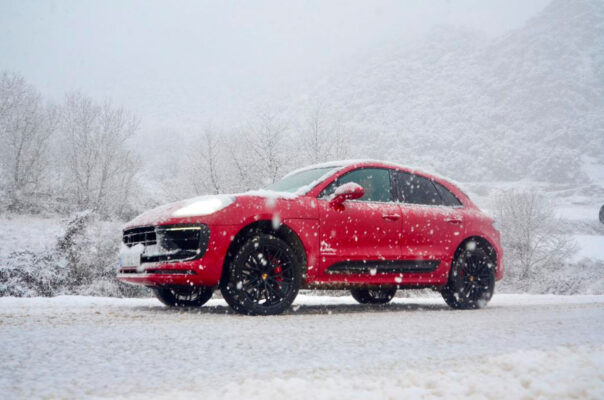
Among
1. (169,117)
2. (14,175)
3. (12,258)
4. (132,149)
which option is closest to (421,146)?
(169,117)

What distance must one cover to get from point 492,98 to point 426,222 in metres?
117

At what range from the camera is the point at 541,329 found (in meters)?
4.32

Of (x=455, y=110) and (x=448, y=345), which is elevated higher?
(x=455, y=110)

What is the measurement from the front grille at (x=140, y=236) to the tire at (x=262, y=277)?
0.92 metres

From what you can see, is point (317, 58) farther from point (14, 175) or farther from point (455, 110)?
point (14, 175)

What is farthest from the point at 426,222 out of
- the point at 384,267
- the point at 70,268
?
the point at 70,268

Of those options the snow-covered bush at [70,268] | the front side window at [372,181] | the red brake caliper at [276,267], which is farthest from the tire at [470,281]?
the snow-covered bush at [70,268]

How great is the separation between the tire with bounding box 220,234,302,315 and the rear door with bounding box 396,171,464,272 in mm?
1645

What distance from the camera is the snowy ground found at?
217 cm

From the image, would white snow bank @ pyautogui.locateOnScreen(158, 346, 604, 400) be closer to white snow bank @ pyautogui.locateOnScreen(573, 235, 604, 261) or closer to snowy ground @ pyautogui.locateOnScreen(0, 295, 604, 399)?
snowy ground @ pyautogui.locateOnScreen(0, 295, 604, 399)

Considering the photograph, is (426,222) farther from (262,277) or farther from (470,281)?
(262,277)

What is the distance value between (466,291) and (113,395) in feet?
18.2

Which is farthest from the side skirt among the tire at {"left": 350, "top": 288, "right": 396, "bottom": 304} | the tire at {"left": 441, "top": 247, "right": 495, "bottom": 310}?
the tire at {"left": 350, "top": 288, "right": 396, "bottom": 304}

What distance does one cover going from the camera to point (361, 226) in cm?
587
